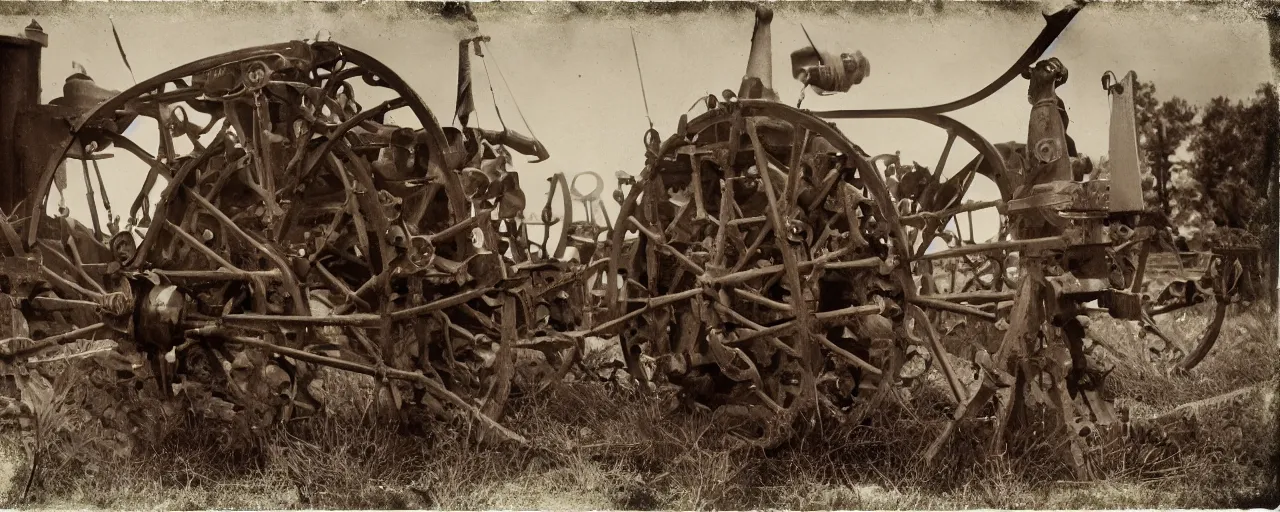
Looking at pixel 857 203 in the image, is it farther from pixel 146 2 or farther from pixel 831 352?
pixel 146 2

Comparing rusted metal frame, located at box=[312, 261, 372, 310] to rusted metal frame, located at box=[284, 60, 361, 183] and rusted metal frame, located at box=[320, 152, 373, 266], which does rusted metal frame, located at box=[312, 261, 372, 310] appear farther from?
rusted metal frame, located at box=[284, 60, 361, 183]

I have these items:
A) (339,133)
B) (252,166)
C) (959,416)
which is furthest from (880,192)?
(252,166)

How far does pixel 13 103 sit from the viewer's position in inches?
288

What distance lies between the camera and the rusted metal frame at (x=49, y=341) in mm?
6262

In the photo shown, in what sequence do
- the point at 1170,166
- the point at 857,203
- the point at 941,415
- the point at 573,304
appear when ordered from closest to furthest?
the point at 857,203
the point at 941,415
the point at 573,304
the point at 1170,166

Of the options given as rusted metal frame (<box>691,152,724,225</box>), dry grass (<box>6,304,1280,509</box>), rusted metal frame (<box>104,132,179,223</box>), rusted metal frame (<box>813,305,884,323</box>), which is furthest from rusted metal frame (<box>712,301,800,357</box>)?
rusted metal frame (<box>104,132,179,223</box>)

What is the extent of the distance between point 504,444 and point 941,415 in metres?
2.62

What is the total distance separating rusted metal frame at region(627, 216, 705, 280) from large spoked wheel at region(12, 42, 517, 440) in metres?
0.86

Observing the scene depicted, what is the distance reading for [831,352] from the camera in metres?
5.93

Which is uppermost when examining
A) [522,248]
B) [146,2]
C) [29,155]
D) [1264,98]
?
[146,2]

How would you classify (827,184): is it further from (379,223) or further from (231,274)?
(231,274)

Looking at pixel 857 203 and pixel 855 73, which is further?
pixel 855 73

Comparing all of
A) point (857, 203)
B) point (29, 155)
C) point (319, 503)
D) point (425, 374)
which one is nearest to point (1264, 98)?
point (857, 203)

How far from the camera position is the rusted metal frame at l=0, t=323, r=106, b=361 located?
626 centimetres
